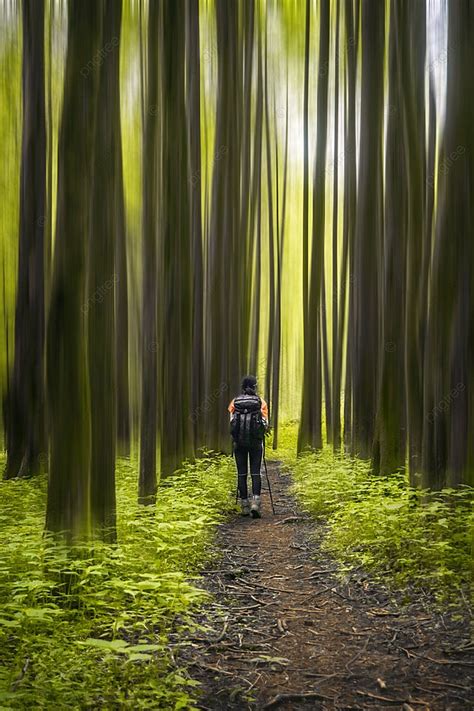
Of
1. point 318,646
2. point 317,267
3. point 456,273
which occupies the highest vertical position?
point 317,267

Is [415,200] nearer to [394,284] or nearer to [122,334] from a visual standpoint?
[394,284]

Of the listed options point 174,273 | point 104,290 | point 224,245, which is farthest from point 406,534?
point 224,245

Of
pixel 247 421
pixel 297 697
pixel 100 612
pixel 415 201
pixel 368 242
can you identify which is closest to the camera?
pixel 297 697

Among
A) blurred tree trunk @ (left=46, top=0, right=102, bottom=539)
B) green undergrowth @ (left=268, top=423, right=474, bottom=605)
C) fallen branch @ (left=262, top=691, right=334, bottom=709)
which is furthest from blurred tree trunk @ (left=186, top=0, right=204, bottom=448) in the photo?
fallen branch @ (left=262, top=691, right=334, bottom=709)

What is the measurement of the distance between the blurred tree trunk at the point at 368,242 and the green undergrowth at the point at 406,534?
238 centimetres

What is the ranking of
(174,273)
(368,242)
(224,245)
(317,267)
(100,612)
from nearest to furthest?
1. (100,612)
2. (174,273)
3. (368,242)
4. (224,245)
5. (317,267)

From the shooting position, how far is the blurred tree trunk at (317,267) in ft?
41.7

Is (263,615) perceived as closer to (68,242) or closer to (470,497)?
(470,497)

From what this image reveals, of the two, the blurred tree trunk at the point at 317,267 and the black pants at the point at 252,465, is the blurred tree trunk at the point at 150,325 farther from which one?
the blurred tree trunk at the point at 317,267

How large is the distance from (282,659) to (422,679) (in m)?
0.79

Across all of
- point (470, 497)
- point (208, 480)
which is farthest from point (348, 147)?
point (470, 497)

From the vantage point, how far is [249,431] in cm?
850

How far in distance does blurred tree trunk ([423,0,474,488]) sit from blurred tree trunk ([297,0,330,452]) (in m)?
7.04

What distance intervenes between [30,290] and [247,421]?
14.7 ft
